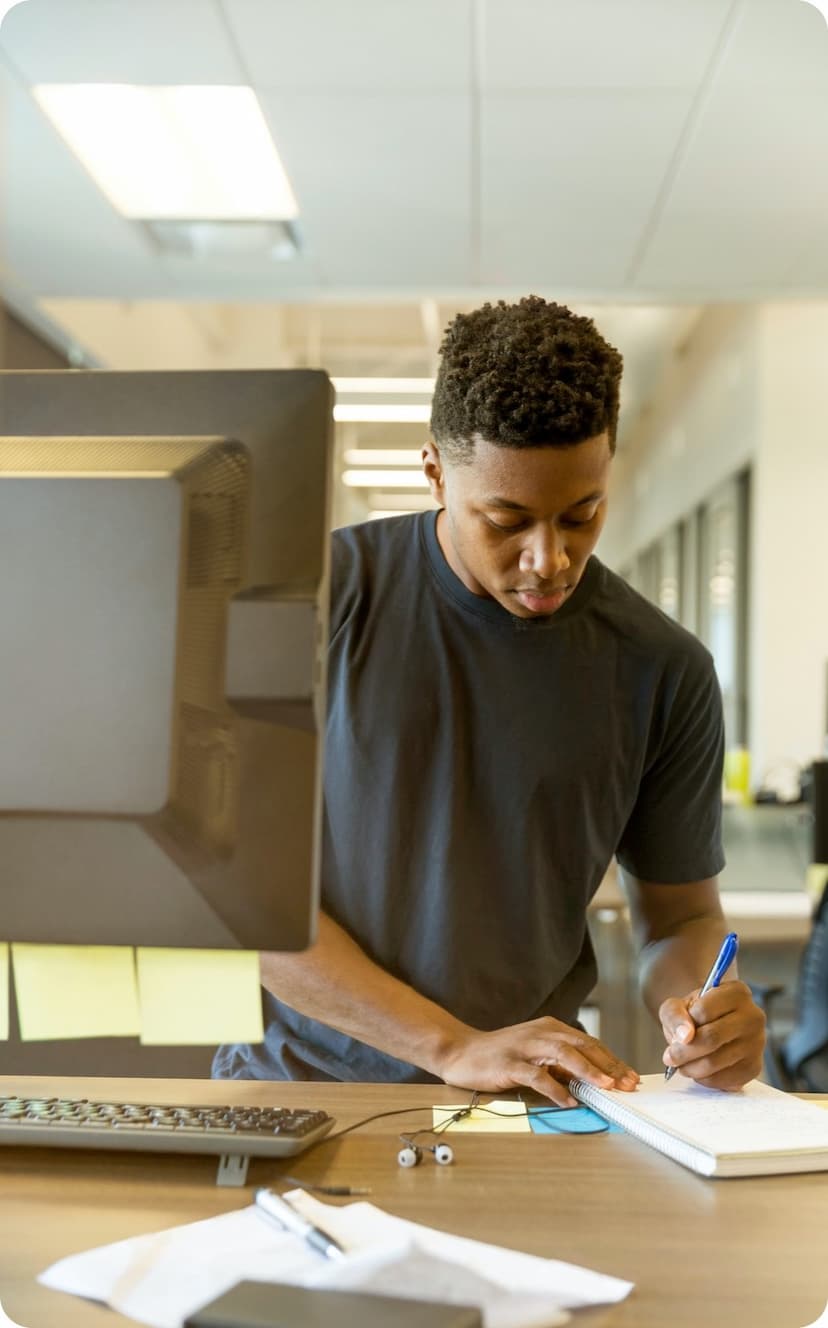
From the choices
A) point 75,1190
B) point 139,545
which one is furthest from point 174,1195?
point 139,545

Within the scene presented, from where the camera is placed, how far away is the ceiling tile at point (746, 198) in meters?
3.04

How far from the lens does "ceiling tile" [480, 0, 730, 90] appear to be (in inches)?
103

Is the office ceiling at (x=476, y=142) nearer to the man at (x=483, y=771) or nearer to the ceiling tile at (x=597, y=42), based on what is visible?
the ceiling tile at (x=597, y=42)

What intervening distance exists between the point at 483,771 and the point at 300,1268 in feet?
2.09

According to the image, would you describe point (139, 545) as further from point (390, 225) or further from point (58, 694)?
point (390, 225)

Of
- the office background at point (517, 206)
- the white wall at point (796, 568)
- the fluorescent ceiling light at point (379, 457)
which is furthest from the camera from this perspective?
the fluorescent ceiling light at point (379, 457)

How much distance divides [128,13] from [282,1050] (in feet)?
7.56

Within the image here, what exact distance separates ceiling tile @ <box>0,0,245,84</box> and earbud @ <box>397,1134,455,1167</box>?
2.45 metres

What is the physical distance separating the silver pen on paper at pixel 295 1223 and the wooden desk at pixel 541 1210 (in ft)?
0.14

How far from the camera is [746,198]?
11.4ft

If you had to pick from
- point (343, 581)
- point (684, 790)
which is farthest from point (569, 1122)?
point (343, 581)

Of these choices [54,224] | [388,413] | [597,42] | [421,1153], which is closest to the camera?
[421,1153]

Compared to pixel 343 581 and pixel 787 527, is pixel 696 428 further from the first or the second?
pixel 343 581

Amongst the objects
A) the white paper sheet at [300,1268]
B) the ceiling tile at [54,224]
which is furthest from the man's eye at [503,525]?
the ceiling tile at [54,224]
